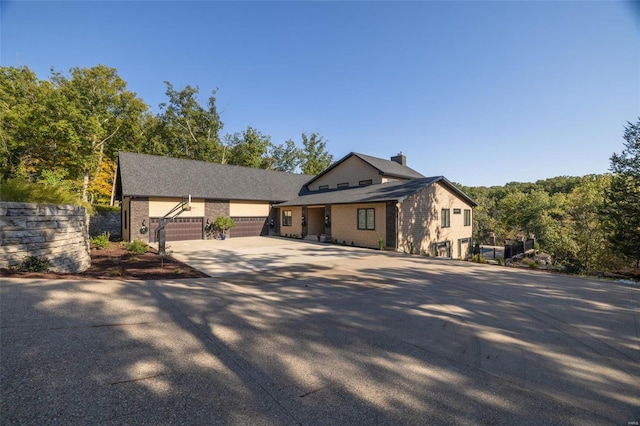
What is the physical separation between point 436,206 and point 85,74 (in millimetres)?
39161

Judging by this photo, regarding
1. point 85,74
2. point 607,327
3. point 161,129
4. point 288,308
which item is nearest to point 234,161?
point 161,129

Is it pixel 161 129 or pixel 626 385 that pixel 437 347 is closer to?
pixel 626 385

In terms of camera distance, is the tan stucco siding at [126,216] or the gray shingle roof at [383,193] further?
the tan stucco siding at [126,216]

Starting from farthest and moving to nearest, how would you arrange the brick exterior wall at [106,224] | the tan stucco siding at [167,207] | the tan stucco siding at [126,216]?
the brick exterior wall at [106,224]
the tan stucco siding at [167,207]
the tan stucco siding at [126,216]

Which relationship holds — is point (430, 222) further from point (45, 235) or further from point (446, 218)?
point (45, 235)

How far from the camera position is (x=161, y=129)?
40.1 meters

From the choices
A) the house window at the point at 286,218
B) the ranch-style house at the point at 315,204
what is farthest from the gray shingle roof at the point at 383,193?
the house window at the point at 286,218

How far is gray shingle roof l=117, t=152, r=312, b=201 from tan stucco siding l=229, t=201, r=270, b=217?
720mm

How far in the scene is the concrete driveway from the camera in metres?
2.73

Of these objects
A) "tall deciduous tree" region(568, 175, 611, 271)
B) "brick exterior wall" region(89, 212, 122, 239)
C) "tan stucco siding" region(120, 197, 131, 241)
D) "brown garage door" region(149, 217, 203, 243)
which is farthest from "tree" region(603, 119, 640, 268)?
"brick exterior wall" region(89, 212, 122, 239)

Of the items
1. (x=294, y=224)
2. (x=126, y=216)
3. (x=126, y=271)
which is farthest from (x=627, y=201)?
(x=126, y=216)

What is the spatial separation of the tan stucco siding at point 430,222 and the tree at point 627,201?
28.6 ft

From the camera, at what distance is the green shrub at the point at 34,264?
7273 millimetres

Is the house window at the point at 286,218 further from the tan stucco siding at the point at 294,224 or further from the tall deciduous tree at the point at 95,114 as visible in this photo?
the tall deciduous tree at the point at 95,114
